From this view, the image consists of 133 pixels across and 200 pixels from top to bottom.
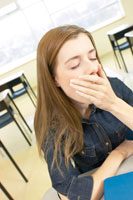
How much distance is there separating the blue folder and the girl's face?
368 mm

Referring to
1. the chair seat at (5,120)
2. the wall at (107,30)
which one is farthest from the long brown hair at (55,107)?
the wall at (107,30)

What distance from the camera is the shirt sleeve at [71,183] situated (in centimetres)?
71

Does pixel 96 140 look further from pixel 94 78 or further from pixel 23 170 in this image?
pixel 23 170

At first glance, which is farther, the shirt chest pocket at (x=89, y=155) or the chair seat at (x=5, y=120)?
the chair seat at (x=5, y=120)

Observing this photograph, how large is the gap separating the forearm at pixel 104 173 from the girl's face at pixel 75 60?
32cm

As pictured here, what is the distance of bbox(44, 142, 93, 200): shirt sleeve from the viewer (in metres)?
0.71

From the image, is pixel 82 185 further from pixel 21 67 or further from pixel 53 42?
pixel 21 67

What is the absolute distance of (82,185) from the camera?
0.72 meters

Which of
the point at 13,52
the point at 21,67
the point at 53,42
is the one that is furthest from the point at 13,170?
the point at 13,52

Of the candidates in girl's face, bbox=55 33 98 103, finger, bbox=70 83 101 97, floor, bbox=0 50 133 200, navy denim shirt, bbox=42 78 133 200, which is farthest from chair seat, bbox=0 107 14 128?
finger, bbox=70 83 101 97

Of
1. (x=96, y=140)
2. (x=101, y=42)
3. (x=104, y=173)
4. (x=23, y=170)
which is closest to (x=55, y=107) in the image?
(x=96, y=140)

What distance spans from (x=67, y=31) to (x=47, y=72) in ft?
0.60

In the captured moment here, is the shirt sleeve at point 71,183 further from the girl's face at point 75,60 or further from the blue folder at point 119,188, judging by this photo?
the girl's face at point 75,60

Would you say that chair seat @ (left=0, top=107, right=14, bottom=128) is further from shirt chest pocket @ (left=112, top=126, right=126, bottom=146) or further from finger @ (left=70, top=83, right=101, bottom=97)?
finger @ (left=70, top=83, right=101, bottom=97)
